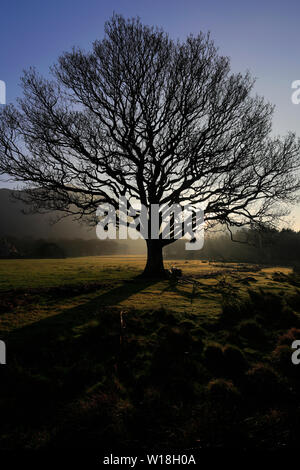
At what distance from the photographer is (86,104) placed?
1348 centimetres

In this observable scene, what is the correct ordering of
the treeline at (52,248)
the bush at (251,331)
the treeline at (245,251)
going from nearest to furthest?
the bush at (251,331) → the treeline at (52,248) → the treeline at (245,251)

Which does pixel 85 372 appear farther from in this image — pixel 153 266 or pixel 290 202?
pixel 290 202

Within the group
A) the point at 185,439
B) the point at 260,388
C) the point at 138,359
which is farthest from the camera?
the point at 138,359

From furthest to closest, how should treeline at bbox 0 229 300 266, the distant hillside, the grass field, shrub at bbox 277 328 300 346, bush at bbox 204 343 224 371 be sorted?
the distant hillside
treeline at bbox 0 229 300 266
shrub at bbox 277 328 300 346
bush at bbox 204 343 224 371
the grass field

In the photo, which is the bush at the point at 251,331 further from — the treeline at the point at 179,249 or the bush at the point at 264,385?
the treeline at the point at 179,249

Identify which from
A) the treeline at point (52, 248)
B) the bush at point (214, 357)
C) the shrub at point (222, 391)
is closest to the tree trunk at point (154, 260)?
the bush at point (214, 357)

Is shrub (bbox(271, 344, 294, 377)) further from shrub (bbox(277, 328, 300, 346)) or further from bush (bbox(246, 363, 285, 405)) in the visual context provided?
shrub (bbox(277, 328, 300, 346))

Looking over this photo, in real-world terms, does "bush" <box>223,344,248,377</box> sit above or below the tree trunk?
below

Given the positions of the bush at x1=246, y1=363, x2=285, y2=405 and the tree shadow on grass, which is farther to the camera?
the tree shadow on grass

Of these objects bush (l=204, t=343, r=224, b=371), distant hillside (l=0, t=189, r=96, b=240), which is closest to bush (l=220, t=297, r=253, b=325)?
bush (l=204, t=343, r=224, b=371)

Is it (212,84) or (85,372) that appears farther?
(212,84)

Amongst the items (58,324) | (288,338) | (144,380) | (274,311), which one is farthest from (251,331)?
(58,324)

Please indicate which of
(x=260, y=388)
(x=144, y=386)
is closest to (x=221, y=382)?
(x=260, y=388)

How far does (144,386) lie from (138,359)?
0.71m
